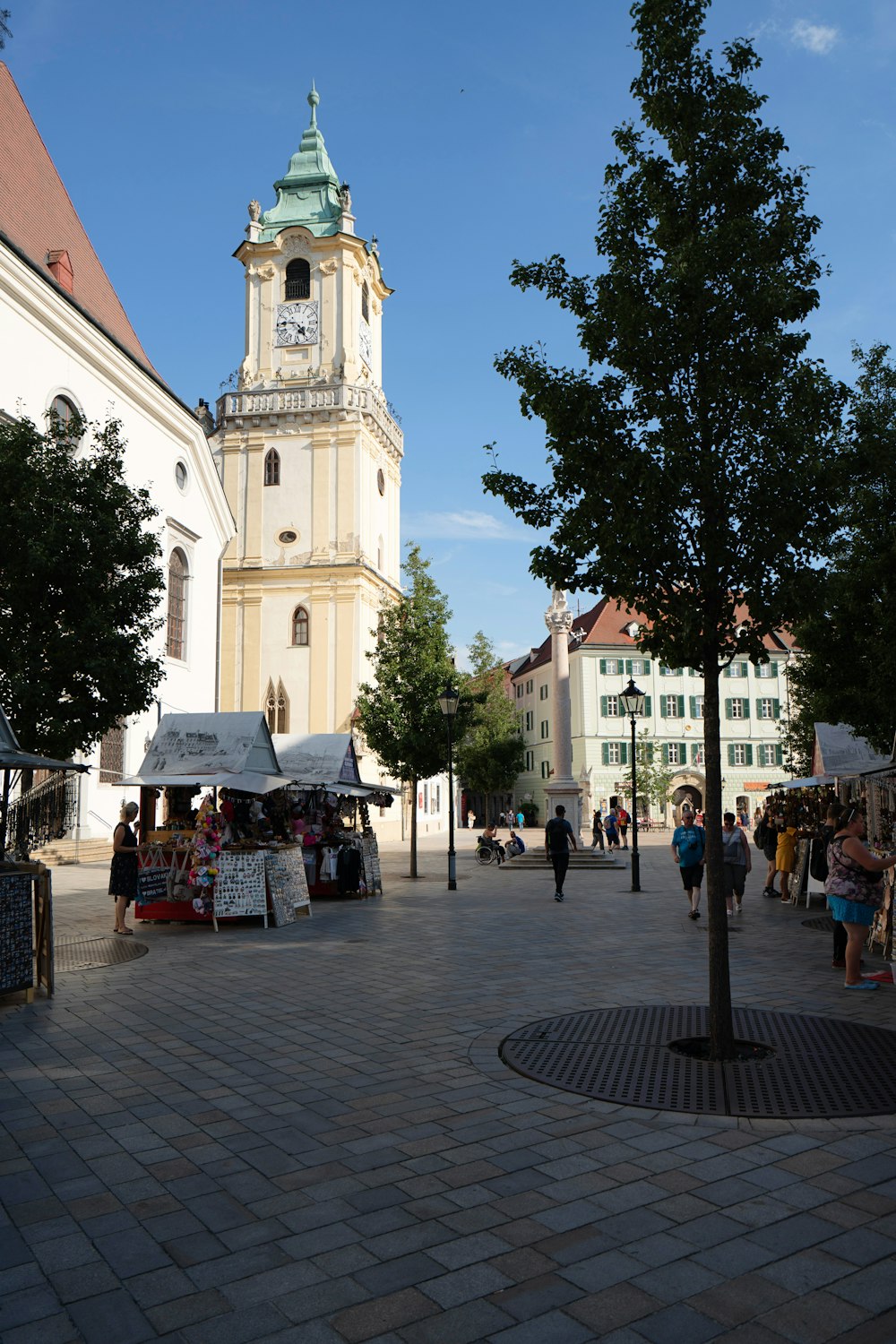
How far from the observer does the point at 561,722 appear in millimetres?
32594

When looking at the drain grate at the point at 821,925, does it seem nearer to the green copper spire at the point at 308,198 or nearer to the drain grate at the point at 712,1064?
the drain grate at the point at 712,1064

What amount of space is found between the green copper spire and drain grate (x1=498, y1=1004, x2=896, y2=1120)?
1767 inches

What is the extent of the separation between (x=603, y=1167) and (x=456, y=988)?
193 inches

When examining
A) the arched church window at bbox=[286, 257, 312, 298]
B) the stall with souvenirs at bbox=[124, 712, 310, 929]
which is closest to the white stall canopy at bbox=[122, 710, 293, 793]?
the stall with souvenirs at bbox=[124, 712, 310, 929]

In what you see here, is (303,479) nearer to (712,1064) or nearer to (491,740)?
(491,740)

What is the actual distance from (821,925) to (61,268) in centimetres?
2675

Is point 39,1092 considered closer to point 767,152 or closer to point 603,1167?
point 603,1167

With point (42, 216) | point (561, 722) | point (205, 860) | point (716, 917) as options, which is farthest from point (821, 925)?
point (42, 216)

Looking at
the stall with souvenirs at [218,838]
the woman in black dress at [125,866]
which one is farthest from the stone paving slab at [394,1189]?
the stall with souvenirs at [218,838]

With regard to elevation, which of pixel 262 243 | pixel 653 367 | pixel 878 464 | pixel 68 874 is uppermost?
pixel 262 243

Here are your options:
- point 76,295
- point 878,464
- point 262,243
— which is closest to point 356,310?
point 262,243

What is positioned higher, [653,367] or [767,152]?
[767,152]

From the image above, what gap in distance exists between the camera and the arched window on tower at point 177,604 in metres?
34.2

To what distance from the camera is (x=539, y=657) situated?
79188mm
